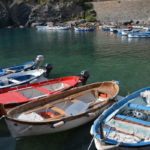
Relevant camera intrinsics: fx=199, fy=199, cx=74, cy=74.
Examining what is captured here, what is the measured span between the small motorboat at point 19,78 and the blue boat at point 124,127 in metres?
6.84

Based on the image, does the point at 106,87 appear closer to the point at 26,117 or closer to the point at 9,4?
the point at 26,117

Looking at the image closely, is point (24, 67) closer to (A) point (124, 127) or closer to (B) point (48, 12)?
(A) point (124, 127)

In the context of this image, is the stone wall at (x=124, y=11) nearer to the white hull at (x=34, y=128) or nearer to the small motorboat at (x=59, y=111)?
the small motorboat at (x=59, y=111)

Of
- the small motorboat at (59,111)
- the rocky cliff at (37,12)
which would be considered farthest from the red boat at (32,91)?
the rocky cliff at (37,12)

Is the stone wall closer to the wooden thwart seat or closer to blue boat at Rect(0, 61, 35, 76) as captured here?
blue boat at Rect(0, 61, 35, 76)

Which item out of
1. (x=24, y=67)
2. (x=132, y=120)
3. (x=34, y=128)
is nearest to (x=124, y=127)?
(x=132, y=120)

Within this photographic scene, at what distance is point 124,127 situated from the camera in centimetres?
745

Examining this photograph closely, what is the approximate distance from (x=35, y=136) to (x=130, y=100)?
4.63 metres

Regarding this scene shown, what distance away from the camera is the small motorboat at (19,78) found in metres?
13.0

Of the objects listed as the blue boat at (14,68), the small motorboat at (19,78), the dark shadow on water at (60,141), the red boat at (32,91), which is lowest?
the dark shadow on water at (60,141)

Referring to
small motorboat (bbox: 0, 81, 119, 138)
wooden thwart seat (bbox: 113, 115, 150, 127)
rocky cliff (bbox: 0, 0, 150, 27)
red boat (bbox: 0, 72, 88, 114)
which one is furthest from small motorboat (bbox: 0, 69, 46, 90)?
rocky cliff (bbox: 0, 0, 150, 27)

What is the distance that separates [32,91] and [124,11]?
7269cm

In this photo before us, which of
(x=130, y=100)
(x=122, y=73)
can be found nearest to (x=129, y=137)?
(x=130, y=100)

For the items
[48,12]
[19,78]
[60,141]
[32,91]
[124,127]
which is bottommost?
[60,141]
